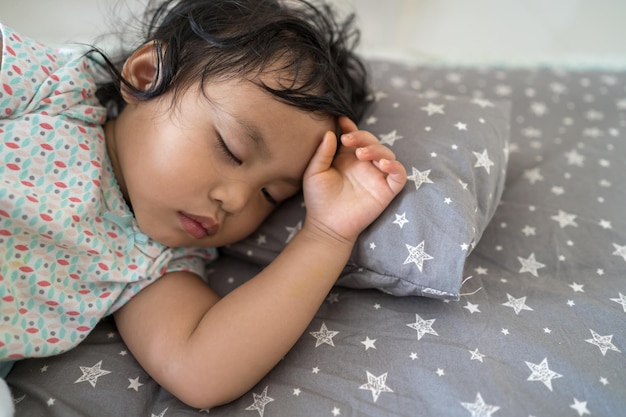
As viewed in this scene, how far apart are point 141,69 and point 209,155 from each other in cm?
26

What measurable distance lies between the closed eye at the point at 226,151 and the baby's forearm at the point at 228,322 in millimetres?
191

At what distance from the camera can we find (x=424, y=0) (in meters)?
2.05

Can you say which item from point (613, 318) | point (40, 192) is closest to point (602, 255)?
point (613, 318)

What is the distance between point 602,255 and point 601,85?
0.96 metres

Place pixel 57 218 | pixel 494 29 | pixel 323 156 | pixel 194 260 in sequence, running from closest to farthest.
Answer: pixel 57 218 < pixel 323 156 < pixel 194 260 < pixel 494 29

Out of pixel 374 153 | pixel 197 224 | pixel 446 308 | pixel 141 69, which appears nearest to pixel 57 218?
pixel 197 224

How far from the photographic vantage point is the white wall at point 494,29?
6.64 feet

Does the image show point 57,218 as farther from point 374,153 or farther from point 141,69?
point 374,153

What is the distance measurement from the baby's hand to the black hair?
8 cm

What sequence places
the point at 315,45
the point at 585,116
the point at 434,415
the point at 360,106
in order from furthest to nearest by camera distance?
the point at 585,116, the point at 360,106, the point at 315,45, the point at 434,415

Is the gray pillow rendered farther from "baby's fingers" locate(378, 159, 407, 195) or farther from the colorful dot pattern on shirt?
the colorful dot pattern on shirt

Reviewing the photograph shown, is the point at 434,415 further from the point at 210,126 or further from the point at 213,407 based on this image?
the point at 210,126

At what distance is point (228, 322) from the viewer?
2.61ft

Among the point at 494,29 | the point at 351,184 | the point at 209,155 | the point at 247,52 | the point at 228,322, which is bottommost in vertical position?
the point at 494,29
